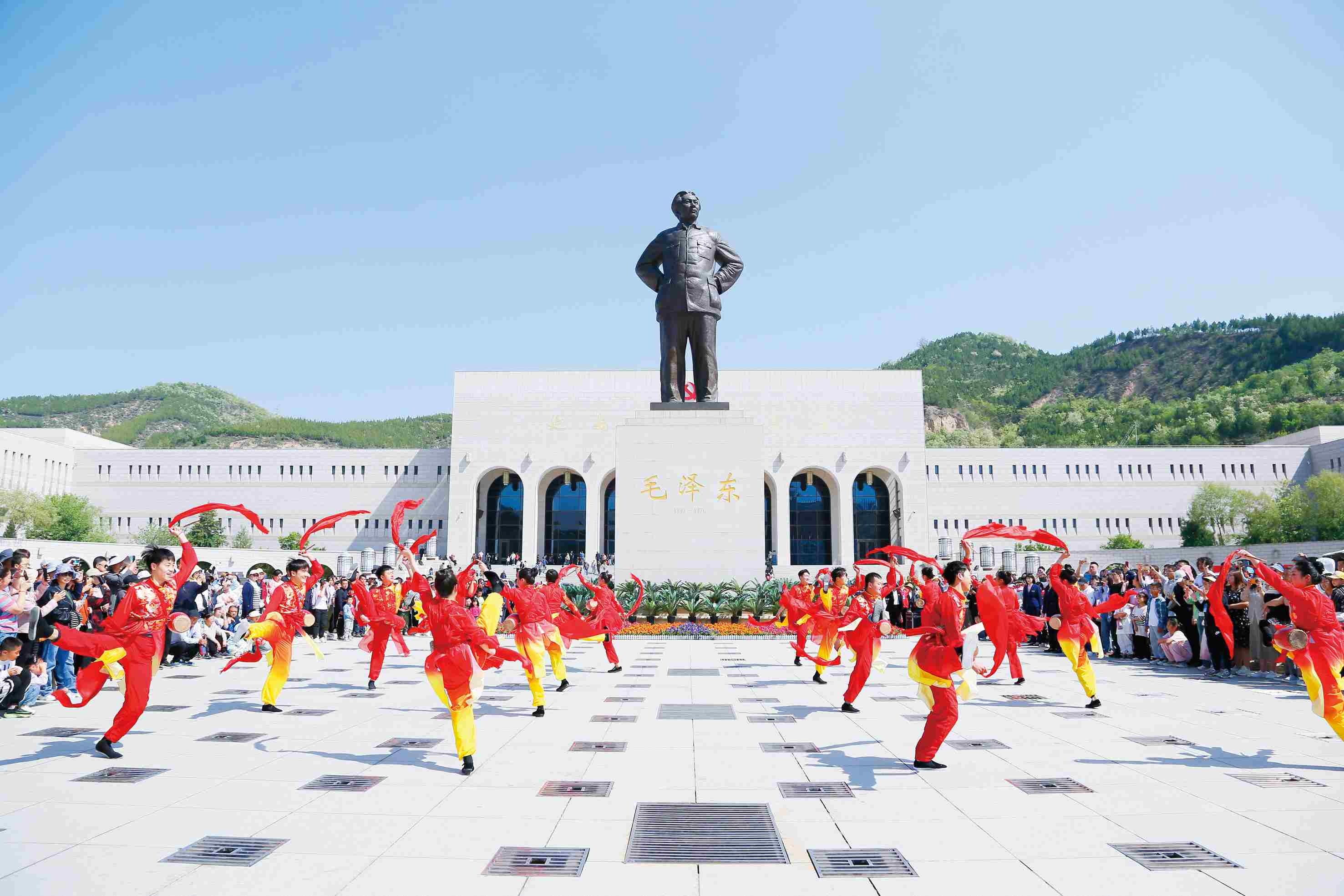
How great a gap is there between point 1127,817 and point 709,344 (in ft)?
48.7

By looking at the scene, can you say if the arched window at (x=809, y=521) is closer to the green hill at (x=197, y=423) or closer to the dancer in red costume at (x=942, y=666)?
the dancer in red costume at (x=942, y=666)

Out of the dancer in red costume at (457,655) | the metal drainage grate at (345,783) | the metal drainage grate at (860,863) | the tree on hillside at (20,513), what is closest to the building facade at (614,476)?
the tree on hillside at (20,513)

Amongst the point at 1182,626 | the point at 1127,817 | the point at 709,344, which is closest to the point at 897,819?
the point at 1127,817

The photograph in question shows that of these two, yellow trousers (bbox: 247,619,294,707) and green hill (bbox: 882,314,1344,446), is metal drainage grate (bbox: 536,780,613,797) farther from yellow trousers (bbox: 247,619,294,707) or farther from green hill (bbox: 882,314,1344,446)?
green hill (bbox: 882,314,1344,446)

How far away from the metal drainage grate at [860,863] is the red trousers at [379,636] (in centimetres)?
647

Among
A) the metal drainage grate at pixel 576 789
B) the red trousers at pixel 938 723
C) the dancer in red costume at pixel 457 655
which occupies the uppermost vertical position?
the dancer in red costume at pixel 457 655

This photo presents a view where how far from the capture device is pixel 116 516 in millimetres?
62250

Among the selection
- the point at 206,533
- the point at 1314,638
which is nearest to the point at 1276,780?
the point at 1314,638

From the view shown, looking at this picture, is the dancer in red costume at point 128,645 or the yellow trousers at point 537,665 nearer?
the dancer in red costume at point 128,645

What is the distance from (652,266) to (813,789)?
15.3 meters

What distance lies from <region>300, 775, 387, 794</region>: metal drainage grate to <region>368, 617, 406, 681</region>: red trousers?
3.72 m

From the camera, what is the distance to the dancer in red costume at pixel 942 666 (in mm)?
5676

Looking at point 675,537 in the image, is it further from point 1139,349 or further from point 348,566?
point 1139,349

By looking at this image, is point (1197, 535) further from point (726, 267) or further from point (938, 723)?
point (938, 723)
